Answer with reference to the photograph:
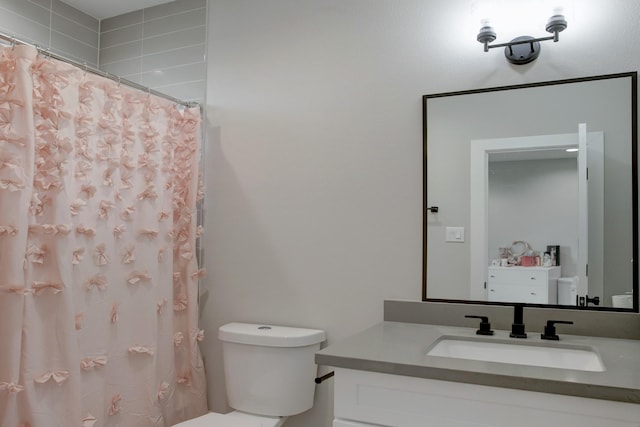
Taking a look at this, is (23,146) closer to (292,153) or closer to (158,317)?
(158,317)

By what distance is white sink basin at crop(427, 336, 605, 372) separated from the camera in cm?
156

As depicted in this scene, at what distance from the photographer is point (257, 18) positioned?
2436mm

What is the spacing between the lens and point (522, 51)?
6.12ft

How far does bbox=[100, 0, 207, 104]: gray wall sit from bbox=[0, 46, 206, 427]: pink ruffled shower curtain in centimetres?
36

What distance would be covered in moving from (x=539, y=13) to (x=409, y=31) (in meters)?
0.50

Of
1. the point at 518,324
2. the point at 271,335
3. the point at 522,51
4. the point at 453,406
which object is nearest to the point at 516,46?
the point at 522,51

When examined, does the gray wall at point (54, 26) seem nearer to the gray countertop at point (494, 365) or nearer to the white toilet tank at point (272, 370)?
the white toilet tank at point (272, 370)

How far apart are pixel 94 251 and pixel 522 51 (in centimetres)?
180

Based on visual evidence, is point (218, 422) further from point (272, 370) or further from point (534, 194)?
point (534, 194)

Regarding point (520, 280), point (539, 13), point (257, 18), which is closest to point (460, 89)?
point (539, 13)

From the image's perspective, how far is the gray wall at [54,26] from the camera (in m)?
2.46

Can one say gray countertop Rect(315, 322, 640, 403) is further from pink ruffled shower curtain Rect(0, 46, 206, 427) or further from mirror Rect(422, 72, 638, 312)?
pink ruffled shower curtain Rect(0, 46, 206, 427)

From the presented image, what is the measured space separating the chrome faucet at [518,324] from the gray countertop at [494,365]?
26mm

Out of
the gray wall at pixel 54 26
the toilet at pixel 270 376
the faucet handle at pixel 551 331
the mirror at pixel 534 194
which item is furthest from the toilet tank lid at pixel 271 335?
the gray wall at pixel 54 26
